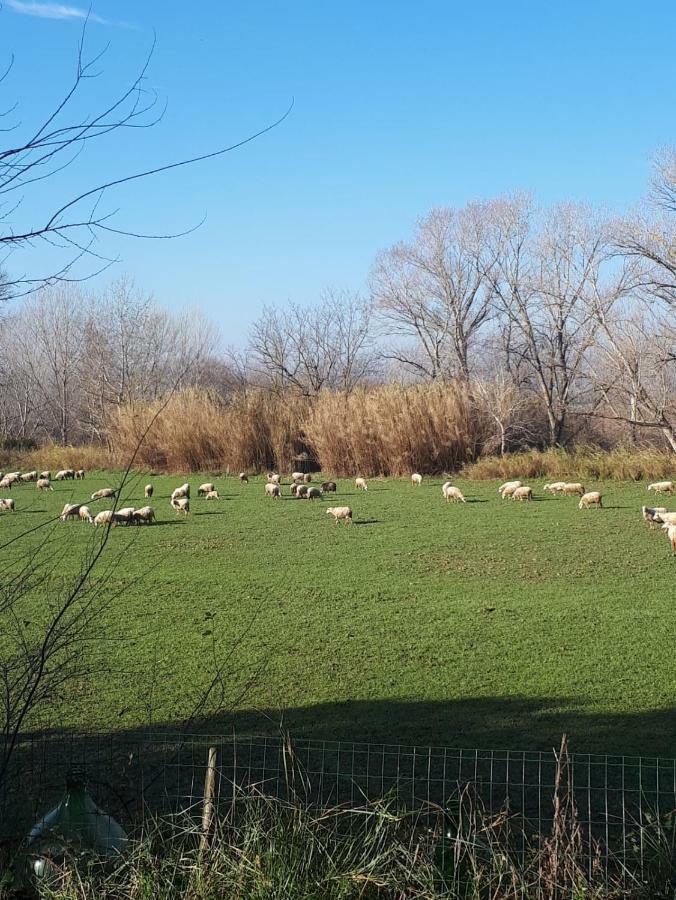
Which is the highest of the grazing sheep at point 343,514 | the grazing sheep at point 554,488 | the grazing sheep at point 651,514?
the grazing sheep at point 343,514

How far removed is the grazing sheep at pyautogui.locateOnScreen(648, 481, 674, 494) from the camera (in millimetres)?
17547

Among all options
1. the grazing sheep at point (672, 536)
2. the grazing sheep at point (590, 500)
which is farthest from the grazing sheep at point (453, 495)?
the grazing sheep at point (672, 536)

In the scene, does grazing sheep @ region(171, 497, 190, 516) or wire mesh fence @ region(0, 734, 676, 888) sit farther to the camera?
grazing sheep @ region(171, 497, 190, 516)

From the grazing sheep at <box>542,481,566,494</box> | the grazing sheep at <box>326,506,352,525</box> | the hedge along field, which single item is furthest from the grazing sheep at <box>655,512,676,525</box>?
the grazing sheep at <box>326,506,352,525</box>

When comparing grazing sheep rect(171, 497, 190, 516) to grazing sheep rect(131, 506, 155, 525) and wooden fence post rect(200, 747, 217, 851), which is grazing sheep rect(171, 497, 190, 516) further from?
wooden fence post rect(200, 747, 217, 851)

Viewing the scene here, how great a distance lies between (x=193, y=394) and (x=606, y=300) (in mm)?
14592

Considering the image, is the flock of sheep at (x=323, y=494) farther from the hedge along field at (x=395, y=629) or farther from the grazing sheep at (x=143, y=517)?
the hedge along field at (x=395, y=629)

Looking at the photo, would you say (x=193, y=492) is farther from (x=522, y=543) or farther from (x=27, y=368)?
(x=27, y=368)

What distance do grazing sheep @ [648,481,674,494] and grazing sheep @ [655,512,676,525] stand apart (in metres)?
3.61

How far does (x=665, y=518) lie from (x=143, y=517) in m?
8.06

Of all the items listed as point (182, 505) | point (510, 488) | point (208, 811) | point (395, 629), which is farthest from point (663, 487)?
point (208, 811)

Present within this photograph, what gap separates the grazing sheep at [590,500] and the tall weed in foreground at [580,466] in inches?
158

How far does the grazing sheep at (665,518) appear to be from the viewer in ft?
43.7

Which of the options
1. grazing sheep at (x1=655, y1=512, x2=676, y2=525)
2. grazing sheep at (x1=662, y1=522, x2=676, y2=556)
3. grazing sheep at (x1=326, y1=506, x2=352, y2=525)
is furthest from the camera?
grazing sheep at (x1=326, y1=506, x2=352, y2=525)
